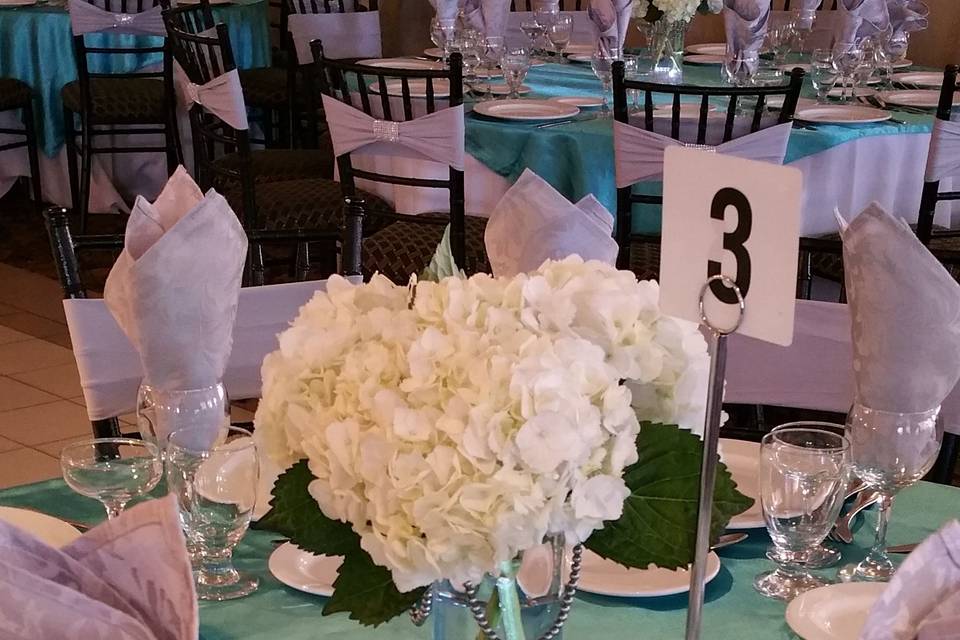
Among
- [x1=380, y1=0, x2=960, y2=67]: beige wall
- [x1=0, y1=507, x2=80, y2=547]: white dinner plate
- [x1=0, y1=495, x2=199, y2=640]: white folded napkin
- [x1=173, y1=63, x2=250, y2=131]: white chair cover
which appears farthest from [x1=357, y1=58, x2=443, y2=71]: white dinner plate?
[x1=0, y1=495, x2=199, y2=640]: white folded napkin

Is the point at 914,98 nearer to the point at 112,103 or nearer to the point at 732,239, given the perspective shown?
the point at 732,239

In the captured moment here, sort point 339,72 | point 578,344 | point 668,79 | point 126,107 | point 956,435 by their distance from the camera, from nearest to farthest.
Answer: point 578,344 → point 956,435 → point 339,72 → point 668,79 → point 126,107

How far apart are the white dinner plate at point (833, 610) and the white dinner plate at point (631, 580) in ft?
0.29

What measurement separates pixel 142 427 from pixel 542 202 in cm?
50

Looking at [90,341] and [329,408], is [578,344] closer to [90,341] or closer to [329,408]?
[329,408]

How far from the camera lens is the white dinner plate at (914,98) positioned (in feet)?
10.3

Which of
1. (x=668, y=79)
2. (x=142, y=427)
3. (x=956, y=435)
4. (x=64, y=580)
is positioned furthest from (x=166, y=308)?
(x=668, y=79)

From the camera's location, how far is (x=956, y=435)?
1562 mm

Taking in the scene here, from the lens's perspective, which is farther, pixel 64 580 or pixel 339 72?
pixel 339 72

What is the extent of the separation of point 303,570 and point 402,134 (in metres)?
1.86

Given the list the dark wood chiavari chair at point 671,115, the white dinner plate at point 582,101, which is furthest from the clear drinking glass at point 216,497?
the white dinner plate at point 582,101

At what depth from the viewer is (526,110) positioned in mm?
2967

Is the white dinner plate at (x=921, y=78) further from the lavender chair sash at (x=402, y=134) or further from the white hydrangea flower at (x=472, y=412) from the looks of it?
the white hydrangea flower at (x=472, y=412)

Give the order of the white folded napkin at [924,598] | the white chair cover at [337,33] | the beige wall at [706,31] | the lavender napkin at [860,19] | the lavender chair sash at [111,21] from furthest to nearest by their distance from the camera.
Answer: the lavender chair sash at [111,21]
the beige wall at [706,31]
the white chair cover at [337,33]
the lavender napkin at [860,19]
the white folded napkin at [924,598]
